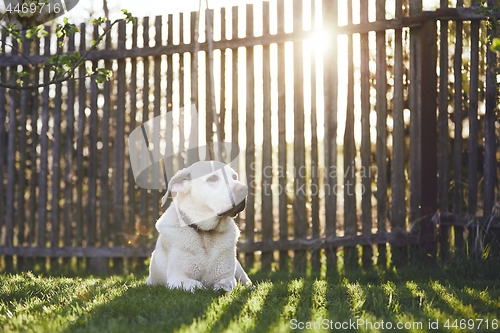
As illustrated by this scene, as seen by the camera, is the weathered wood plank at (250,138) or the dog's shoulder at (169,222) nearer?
the dog's shoulder at (169,222)

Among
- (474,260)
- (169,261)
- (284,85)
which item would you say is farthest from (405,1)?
(169,261)

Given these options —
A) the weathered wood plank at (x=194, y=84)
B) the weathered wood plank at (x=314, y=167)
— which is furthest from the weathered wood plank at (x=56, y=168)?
the weathered wood plank at (x=314, y=167)

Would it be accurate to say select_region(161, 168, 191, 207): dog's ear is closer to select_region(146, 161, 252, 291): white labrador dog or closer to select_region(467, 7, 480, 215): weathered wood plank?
select_region(146, 161, 252, 291): white labrador dog

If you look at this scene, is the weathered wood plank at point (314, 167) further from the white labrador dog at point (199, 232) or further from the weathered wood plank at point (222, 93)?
the white labrador dog at point (199, 232)

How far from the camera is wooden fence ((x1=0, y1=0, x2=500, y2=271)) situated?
18.1ft

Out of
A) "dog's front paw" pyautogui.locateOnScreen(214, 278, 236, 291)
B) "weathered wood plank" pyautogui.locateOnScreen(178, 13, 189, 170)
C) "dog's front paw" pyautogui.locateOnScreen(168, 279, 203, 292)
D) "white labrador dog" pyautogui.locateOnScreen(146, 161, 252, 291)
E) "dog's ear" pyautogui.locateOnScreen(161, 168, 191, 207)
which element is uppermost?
"weathered wood plank" pyautogui.locateOnScreen(178, 13, 189, 170)

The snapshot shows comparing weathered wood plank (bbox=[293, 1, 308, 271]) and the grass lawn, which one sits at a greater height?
weathered wood plank (bbox=[293, 1, 308, 271])

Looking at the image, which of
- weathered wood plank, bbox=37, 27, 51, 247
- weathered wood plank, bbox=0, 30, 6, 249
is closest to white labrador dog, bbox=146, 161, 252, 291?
weathered wood plank, bbox=37, 27, 51, 247

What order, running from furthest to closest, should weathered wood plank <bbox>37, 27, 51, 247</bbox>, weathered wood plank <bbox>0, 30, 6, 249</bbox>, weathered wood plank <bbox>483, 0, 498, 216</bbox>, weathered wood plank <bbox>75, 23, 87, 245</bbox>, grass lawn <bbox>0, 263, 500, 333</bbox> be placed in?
weathered wood plank <bbox>0, 30, 6, 249</bbox>
weathered wood plank <bbox>37, 27, 51, 247</bbox>
weathered wood plank <bbox>75, 23, 87, 245</bbox>
weathered wood plank <bbox>483, 0, 498, 216</bbox>
grass lawn <bbox>0, 263, 500, 333</bbox>

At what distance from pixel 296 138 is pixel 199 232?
2.03m

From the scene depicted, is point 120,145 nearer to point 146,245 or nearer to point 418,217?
point 146,245

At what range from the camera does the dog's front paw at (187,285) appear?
12.8ft

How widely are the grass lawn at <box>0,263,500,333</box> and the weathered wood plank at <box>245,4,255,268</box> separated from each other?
1.81 meters

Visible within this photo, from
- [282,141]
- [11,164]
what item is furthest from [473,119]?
[11,164]
